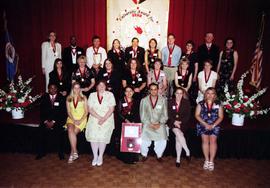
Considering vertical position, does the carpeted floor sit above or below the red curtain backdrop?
Result: below

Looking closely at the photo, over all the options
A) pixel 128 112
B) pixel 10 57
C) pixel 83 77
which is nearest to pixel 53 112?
pixel 83 77

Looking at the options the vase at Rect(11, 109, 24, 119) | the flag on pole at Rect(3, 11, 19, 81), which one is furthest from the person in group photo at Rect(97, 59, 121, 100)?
the flag on pole at Rect(3, 11, 19, 81)

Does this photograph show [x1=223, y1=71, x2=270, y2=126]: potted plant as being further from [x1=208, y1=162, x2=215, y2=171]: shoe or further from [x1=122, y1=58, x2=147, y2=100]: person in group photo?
[x1=122, y1=58, x2=147, y2=100]: person in group photo

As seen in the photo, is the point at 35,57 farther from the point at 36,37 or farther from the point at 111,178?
the point at 111,178

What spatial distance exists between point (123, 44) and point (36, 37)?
2.30 meters

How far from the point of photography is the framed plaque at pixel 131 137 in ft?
14.8

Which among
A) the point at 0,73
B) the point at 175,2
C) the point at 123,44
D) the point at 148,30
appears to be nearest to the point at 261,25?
the point at 175,2

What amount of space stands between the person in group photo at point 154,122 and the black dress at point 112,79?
3.18 ft

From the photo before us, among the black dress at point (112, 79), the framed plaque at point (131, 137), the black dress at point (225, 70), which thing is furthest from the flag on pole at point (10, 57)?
the black dress at point (225, 70)

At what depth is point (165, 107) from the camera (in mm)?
4680

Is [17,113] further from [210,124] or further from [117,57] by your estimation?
[210,124]

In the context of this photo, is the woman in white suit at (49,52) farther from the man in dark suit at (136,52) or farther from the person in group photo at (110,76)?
the man in dark suit at (136,52)

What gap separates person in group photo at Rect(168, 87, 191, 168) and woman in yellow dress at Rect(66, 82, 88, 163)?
1449 mm

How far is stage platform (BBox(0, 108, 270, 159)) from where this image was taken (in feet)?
15.8
